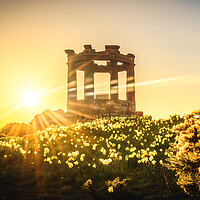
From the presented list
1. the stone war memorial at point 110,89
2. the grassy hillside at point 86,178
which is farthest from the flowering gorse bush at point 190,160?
the stone war memorial at point 110,89

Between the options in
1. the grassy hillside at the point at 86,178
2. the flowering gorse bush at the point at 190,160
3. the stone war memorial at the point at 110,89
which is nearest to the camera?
the flowering gorse bush at the point at 190,160

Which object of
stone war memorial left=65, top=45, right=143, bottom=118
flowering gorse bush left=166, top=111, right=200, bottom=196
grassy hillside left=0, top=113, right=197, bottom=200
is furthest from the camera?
stone war memorial left=65, top=45, right=143, bottom=118

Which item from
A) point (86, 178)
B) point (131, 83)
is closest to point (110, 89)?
point (131, 83)

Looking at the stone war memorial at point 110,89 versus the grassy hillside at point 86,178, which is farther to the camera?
the stone war memorial at point 110,89

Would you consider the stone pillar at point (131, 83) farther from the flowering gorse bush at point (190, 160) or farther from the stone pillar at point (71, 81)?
the flowering gorse bush at point (190, 160)

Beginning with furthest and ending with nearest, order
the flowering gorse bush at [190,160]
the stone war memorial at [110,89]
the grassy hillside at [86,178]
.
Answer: the stone war memorial at [110,89] → the grassy hillside at [86,178] → the flowering gorse bush at [190,160]

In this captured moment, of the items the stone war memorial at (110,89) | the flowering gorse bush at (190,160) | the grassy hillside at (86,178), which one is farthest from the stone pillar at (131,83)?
the flowering gorse bush at (190,160)

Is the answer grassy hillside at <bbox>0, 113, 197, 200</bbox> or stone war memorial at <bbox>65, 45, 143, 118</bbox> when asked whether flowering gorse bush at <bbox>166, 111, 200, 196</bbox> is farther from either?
stone war memorial at <bbox>65, 45, 143, 118</bbox>

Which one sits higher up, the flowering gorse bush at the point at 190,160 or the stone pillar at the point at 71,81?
the stone pillar at the point at 71,81

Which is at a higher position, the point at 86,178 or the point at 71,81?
the point at 71,81

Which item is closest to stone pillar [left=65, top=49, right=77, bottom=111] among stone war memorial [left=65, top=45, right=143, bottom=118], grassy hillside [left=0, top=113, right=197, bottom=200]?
stone war memorial [left=65, top=45, right=143, bottom=118]

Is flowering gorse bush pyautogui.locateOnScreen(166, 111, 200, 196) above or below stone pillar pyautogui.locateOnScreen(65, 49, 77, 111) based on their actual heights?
below

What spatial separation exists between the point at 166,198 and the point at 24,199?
3489 millimetres

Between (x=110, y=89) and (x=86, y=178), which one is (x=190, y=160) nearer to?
(x=86, y=178)
